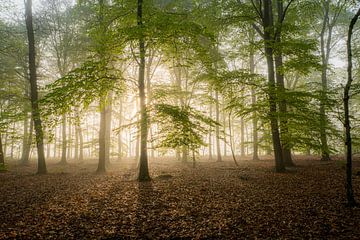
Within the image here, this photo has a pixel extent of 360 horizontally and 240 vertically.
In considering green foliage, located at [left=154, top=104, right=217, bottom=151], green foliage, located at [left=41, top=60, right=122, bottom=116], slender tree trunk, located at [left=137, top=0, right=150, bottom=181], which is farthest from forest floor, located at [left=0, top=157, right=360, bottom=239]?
green foliage, located at [left=41, top=60, right=122, bottom=116]

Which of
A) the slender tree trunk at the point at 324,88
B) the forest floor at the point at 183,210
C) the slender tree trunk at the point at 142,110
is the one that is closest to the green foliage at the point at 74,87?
the slender tree trunk at the point at 142,110

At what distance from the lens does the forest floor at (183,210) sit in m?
5.95

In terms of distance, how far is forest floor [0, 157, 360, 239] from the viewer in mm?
5945

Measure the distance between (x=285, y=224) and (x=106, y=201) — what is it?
20.2 feet

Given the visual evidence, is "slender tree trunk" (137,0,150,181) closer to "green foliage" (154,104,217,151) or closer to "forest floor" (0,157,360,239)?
"green foliage" (154,104,217,151)

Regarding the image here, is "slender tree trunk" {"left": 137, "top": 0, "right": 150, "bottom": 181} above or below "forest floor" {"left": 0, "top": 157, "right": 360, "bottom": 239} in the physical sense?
above

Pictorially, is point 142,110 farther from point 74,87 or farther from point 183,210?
point 183,210

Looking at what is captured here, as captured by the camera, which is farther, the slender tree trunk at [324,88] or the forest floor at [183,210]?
the slender tree trunk at [324,88]

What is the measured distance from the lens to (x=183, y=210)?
24.6ft

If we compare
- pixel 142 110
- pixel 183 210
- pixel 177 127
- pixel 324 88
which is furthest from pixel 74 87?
pixel 324 88

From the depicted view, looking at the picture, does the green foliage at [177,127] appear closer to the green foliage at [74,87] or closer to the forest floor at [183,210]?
the forest floor at [183,210]

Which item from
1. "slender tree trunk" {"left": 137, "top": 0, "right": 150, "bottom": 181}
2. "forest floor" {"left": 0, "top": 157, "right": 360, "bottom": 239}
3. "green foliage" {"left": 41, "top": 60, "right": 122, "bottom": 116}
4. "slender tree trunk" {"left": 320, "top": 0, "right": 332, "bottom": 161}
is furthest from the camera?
"slender tree trunk" {"left": 320, "top": 0, "right": 332, "bottom": 161}

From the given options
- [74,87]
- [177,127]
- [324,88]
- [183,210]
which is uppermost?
[324,88]

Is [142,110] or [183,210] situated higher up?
[142,110]
